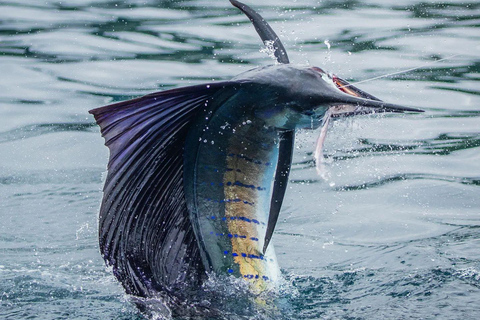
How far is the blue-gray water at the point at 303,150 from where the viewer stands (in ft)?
12.0

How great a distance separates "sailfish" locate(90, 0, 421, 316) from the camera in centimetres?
289

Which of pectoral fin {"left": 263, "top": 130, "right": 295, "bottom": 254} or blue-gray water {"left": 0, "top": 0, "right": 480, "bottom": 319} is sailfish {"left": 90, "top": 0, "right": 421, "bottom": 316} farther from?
blue-gray water {"left": 0, "top": 0, "right": 480, "bottom": 319}

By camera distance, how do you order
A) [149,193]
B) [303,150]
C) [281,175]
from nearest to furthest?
[281,175], [149,193], [303,150]

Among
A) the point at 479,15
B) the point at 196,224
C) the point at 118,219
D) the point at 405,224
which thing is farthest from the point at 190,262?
the point at 479,15

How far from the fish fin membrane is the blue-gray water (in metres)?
0.29

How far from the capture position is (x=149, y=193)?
3105 mm

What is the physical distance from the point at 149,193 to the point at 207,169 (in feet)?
0.79

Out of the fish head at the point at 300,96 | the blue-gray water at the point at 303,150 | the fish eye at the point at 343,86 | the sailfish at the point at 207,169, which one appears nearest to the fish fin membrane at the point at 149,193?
the sailfish at the point at 207,169

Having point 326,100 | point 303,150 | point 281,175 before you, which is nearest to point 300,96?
point 326,100

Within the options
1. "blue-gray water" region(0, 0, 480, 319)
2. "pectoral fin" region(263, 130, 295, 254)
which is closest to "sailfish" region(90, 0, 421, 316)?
"pectoral fin" region(263, 130, 295, 254)

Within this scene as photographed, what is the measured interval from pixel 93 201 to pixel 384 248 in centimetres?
183

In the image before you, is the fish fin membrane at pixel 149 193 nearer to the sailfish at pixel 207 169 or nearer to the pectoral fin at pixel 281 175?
the sailfish at pixel 207 169

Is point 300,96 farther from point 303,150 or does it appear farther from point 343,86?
point 303,150

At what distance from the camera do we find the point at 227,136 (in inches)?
121
